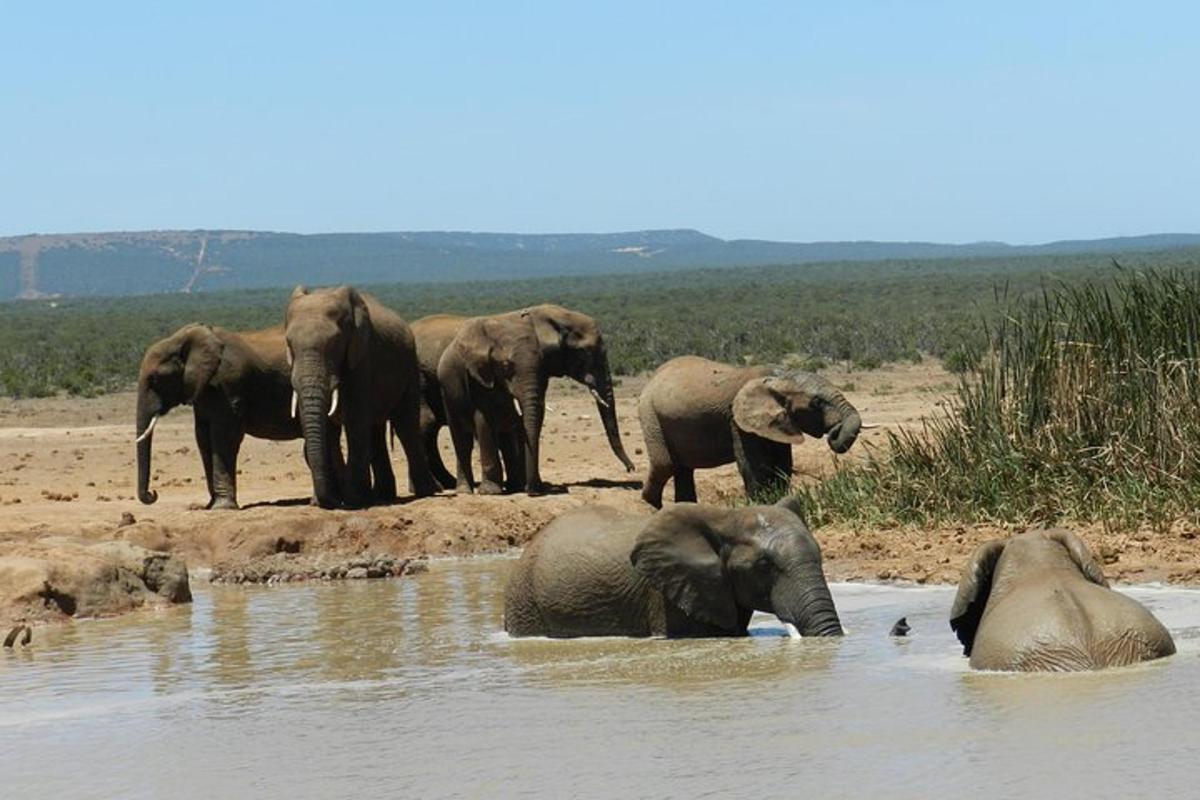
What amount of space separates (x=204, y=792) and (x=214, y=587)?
8724 mm

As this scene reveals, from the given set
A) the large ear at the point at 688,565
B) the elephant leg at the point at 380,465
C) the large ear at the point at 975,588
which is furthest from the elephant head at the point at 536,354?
the large ear at the point at 975,588

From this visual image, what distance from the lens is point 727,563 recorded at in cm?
1256

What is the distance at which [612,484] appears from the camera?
Answer: 2311cm

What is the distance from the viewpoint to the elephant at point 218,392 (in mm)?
21453

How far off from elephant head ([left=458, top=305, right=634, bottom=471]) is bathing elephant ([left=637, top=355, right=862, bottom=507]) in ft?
6.71

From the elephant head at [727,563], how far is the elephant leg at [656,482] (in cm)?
792

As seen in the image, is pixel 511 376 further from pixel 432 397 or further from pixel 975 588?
pixel 975 588

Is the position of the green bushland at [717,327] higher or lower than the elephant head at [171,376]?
lower

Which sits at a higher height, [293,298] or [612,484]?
[293,298]

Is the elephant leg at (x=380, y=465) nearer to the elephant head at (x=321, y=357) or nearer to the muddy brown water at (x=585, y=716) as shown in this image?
the elephant head at (x=321, y=357)

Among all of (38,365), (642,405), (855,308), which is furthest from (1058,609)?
(855,308)

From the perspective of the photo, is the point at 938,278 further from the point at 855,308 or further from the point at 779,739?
the point at 779,739

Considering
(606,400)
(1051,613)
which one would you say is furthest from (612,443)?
(1051,613)

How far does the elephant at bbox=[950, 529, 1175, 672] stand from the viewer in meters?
10.4
